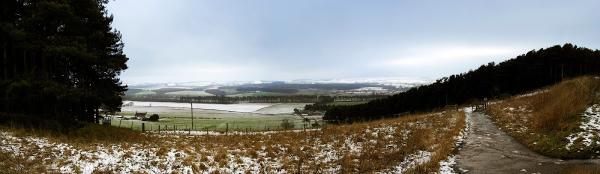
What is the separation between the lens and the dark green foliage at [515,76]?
248ft

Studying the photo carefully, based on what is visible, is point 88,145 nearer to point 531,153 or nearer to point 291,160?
point 291,160

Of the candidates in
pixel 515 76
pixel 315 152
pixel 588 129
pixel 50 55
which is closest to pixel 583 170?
pixel 588 129

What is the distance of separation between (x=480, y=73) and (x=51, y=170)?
80.5 metres

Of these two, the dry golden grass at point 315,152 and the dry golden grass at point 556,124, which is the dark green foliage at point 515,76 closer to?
the dry golden grass at point 556,124

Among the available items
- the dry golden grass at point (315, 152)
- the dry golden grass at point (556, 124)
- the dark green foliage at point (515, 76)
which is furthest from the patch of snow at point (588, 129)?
the dark green foliage at point (515, 76)

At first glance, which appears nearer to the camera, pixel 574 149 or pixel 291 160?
pixel 574 149

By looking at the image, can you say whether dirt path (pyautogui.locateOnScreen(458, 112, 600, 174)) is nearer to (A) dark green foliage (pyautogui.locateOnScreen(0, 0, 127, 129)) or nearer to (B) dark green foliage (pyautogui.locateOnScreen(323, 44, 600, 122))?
(A) dark green foliage (pyautogui.locateOnScreen(0, 0, 127, 129))

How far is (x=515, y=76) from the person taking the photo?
78062mm

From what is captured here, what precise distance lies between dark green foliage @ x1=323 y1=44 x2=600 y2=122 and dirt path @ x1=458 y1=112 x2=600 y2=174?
164 feet

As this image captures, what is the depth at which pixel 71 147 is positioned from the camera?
18656 mm

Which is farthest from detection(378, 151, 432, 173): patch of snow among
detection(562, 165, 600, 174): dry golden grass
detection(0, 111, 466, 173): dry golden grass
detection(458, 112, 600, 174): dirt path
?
detection(562, 165, 600, 174): dry golden grass

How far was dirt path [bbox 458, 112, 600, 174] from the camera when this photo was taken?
1573 cm

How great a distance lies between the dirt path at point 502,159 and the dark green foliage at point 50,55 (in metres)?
20.8

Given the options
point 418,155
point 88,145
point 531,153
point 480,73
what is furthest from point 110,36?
point 480,73
